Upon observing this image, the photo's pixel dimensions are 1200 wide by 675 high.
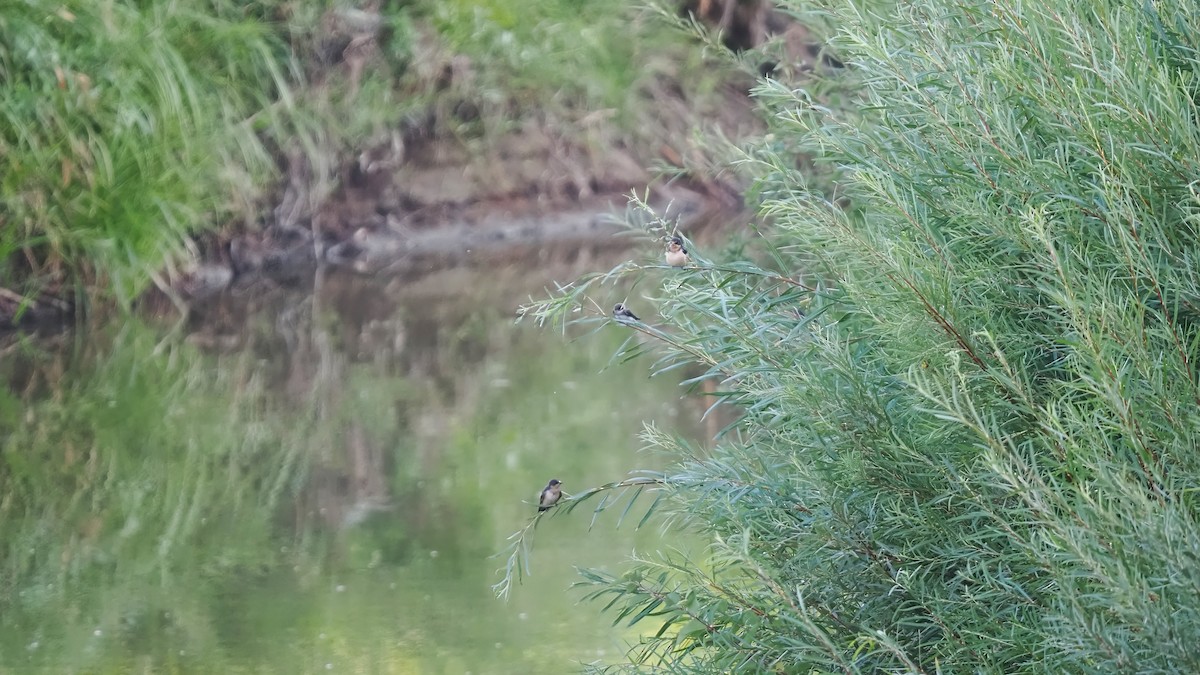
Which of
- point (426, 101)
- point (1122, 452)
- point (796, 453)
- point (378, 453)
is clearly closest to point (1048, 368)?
point (1122, 452)

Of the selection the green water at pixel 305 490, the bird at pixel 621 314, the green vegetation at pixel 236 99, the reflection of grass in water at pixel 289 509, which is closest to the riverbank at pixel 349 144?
the green vegetation at pixel 236 99

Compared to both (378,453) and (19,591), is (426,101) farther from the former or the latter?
(19,591)

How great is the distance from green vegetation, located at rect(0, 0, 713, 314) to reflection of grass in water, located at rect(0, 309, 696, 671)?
2.00 feet

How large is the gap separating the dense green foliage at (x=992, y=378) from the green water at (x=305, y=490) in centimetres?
120

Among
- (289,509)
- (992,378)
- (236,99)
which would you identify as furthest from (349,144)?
(992,378)

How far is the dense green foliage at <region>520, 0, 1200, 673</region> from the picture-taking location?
1.61 meters

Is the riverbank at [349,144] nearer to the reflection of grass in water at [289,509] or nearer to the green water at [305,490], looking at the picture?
the green water at [305,490]

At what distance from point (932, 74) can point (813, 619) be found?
801mm

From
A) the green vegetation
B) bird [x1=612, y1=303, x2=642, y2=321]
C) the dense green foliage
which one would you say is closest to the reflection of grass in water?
the green vegetation

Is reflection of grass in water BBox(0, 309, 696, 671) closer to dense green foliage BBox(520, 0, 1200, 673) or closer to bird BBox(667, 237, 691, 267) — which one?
bird BBox(667, 237, 691, 267)

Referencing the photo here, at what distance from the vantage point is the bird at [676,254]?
8.04ft

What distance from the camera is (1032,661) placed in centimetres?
177

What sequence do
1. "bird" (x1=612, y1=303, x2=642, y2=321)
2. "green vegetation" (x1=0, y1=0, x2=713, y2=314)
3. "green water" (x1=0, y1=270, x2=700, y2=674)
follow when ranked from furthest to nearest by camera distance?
"green vegetation" (x1=0, y1=0, x2=713, y2=314) < "green water" (x1=0, y1=270, x2=700, y2=674) < "bird" (x1=612, y1=303, x2=642, y2=321)

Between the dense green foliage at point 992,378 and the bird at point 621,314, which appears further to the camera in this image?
the bird at point 621,314
